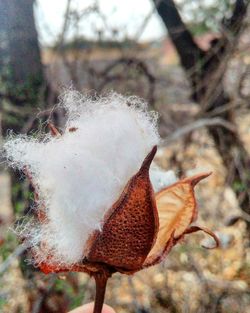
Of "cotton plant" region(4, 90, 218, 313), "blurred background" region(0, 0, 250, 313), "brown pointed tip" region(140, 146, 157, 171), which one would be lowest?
"blurred background" region(0, 0, 250, 313)

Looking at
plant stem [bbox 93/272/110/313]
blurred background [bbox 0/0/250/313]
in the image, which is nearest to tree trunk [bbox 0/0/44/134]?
blurred background [bbox 0/0/250/313]

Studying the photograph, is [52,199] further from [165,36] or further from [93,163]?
[165,36]

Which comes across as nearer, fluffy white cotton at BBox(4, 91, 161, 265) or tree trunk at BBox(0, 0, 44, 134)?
fluffy white cotton at BBox(4, 91, 161, 265)

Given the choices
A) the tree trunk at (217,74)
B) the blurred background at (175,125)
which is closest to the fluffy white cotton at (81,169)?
the blurred background at (175,125)

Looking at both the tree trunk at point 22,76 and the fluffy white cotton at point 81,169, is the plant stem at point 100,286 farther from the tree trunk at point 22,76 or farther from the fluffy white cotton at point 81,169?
the tree trunk at point 22,76

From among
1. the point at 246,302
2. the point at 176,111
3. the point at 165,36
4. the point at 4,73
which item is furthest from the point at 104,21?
the point at 246,302

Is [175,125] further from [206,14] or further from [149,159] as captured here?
[149,159]

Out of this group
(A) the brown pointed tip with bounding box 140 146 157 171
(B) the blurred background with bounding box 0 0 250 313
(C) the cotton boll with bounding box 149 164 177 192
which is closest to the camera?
(A) the brown pointed tip with bounding box 140 146 157 171

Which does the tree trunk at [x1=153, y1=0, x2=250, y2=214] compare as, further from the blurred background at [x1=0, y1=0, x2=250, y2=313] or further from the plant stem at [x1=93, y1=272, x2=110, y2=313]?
the plant stem at [x1=93, y1=272, x2=110, y2=313]
